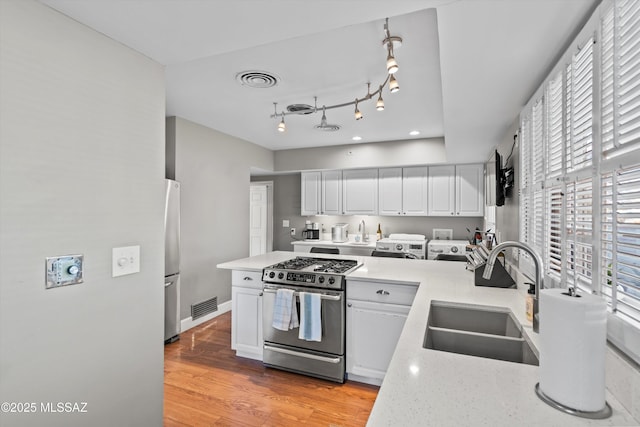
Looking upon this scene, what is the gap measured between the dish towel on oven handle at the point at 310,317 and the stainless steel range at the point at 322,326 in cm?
5

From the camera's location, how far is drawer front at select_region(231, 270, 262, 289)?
114 inches

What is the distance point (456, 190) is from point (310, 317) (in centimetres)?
343

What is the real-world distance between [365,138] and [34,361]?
4.38 meters

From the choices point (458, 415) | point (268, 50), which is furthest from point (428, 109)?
point (458, 415)

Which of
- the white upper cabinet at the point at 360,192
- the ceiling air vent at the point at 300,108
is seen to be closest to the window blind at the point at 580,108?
the ceiling air vent at the point at 300,108

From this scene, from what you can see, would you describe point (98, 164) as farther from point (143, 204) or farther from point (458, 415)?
point (458, 415)

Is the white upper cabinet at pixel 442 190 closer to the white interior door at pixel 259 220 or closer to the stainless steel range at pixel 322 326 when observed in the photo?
the stainless steel range at pixel 322 326

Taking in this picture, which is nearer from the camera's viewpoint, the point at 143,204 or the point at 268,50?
the point at 143,204

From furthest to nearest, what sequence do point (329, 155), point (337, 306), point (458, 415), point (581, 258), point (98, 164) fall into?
point (329, 155) → point (337, 306) → point (98, 164) → point (581, 258) → point (458, 415)

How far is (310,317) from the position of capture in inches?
102

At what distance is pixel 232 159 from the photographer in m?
4.64

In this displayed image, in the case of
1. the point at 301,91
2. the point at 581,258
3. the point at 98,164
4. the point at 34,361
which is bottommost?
the point at 34,361

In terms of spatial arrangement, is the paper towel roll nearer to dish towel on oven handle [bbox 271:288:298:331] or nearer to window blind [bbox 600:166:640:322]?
window blind [bbox 600:166:640:322]

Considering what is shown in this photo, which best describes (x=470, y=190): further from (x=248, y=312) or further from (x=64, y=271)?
(x=64, y=271)
